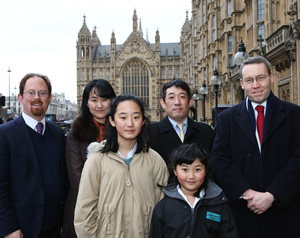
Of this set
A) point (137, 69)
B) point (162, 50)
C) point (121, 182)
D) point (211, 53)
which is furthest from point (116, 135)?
point (162, 50)

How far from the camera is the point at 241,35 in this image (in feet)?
74.3

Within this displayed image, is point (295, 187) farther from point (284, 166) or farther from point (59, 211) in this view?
point (59, 211)

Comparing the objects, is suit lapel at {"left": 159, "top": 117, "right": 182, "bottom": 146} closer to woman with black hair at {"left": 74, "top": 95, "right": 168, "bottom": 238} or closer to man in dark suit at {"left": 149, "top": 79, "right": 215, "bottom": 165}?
man in dark suit at {"left": 149, "top": 79, "right": 215, "bottom": 165}

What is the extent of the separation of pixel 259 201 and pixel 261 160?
0.44m

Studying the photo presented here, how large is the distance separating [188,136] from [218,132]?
0.48 meters

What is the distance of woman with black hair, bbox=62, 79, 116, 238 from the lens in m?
3.53

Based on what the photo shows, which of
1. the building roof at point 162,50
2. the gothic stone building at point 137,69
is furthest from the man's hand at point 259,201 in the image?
the building roof at point 162,50

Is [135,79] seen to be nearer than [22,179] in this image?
No

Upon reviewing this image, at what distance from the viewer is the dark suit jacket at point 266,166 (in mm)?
3354

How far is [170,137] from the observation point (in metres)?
4.01

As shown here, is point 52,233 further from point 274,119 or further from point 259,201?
point 274,119

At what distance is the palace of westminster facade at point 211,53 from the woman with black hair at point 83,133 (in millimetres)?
565

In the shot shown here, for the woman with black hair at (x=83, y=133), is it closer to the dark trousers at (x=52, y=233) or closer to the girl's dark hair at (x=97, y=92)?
the girl's dark hair at (x=97, y=92)

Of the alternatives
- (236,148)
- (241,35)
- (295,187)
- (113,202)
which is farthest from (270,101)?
(241,35)
